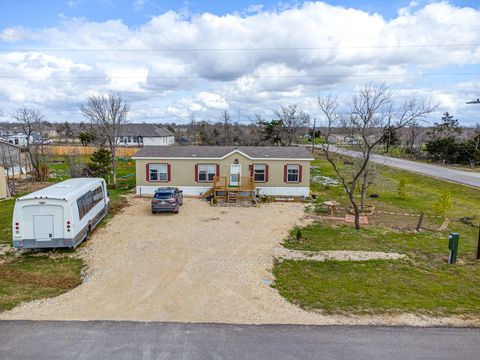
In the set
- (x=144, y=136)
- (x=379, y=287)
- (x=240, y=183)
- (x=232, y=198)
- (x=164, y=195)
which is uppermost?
(x=144, y=136)

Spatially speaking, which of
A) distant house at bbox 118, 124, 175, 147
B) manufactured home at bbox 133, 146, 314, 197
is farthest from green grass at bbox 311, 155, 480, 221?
distant house at bbox 118, 124, 175, 147

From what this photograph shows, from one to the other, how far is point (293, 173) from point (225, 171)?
16.3ft

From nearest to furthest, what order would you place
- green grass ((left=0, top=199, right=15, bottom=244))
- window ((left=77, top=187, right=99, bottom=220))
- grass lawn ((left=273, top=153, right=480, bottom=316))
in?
grass lawn ((left=273, top=153, right=480, bottom=316))
window ((left=77, top=187, right=99, bottom=220))
green grass ((left=0, top=199, right=15, bottom=244))

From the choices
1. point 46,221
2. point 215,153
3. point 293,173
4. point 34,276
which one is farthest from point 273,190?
point 34,276

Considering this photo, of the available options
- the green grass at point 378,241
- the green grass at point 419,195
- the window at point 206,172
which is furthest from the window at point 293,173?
the green grass at point 378,241

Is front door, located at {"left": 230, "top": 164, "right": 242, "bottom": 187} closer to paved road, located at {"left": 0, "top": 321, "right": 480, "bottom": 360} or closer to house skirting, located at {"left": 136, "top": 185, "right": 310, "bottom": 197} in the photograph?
house skirting, located at {"left": 136, "top": 185, "right": 310, "bottom": 197}

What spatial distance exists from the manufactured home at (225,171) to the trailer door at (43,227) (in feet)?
39.5

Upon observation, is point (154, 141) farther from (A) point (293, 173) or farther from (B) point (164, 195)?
(B) point (164, 195)

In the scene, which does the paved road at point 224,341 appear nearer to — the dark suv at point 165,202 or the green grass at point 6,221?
the green grass at point 6,221

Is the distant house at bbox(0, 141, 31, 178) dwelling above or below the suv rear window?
above

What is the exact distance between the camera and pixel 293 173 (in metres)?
24.6

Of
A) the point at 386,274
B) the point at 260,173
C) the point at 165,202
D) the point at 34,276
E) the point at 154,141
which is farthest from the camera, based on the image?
the point at 154,141

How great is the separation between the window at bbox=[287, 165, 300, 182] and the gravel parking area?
6344 millimetres

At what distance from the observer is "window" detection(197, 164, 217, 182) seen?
2455 cm
